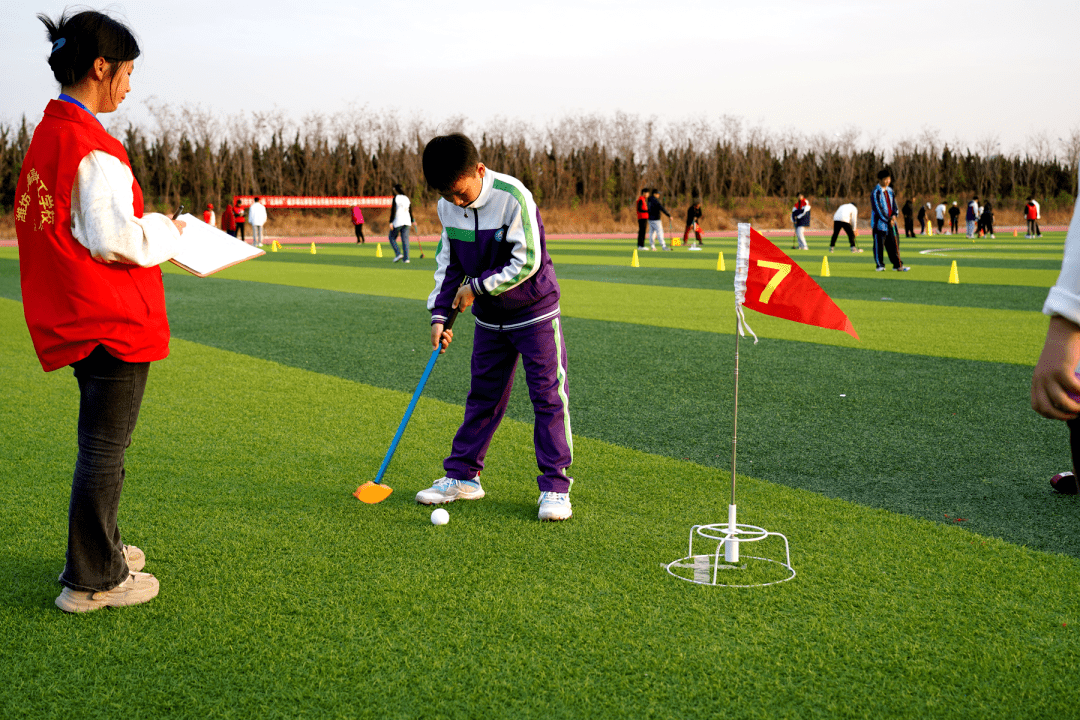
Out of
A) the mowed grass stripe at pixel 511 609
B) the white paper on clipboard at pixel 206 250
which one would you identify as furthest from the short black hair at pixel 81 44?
the mowed grass stripe at pixel 511 609

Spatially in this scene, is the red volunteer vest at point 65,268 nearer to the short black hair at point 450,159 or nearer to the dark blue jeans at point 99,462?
the dark blue jeans at point 99,462

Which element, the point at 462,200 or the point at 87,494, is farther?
the point at 462,200

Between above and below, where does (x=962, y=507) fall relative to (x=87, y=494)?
Answer: below

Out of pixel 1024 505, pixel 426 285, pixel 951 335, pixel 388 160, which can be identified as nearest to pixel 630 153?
pixel 388 160

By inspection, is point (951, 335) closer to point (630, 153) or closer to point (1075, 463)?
point (1075, 463)

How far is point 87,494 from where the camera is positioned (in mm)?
3254

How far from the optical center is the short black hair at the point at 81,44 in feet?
10.0

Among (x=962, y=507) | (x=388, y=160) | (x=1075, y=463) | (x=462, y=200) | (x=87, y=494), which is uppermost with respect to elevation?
(x=388, y=160)

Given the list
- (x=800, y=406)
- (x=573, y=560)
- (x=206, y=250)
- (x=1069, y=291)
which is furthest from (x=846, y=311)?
(x=1069, y=291)

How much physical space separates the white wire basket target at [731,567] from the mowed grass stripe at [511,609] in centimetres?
8

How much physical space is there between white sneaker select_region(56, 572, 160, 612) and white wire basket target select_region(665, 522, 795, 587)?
191 cm

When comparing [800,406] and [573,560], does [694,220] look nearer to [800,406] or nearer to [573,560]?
[800,406]

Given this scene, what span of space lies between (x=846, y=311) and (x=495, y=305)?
29.9 ft

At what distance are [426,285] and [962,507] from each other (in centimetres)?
1361
